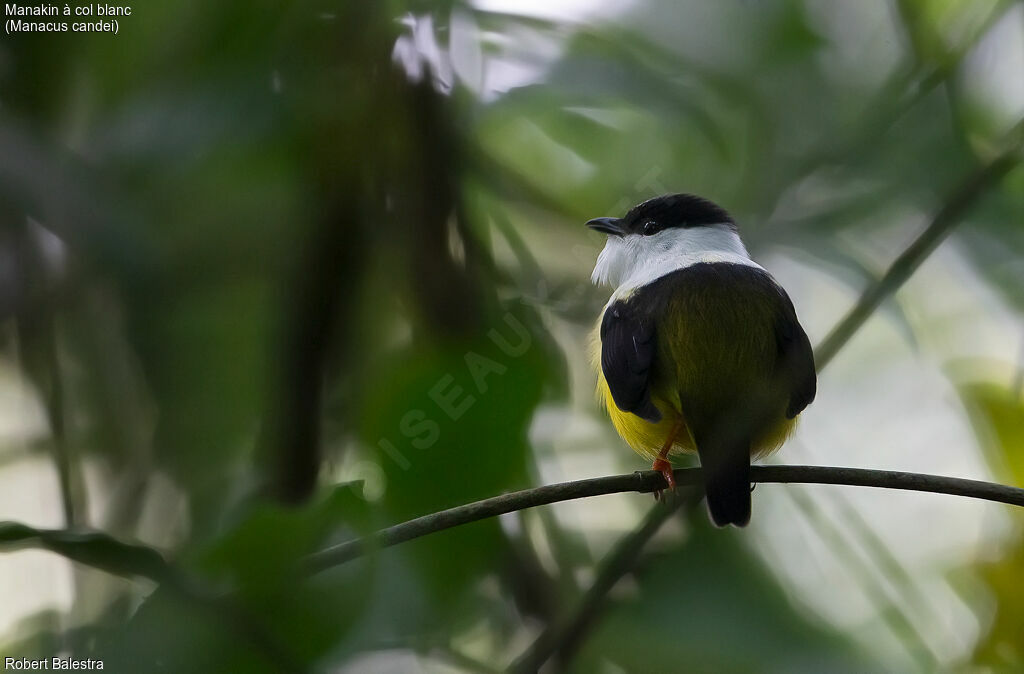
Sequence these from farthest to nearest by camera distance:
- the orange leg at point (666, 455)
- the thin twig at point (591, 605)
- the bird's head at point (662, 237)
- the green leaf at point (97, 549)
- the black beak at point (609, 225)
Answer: the bird's head at point (662, 237), the black beak at point (609, 225), the orange leg at point (666, 455), the thin twig at point (591, 605), the green leaf at point (97, 549)

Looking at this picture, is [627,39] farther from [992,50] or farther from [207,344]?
[207,344]

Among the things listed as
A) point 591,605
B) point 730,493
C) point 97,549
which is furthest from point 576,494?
point 97,549

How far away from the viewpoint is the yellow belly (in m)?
2.53

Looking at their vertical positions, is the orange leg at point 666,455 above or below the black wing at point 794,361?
below

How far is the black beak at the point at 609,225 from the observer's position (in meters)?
3.00

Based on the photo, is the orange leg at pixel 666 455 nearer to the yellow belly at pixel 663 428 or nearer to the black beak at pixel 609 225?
the yellow belly at pixel 663 428

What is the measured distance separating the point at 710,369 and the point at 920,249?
0.59 metres

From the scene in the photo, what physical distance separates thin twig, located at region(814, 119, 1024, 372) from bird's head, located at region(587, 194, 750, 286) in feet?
2.02

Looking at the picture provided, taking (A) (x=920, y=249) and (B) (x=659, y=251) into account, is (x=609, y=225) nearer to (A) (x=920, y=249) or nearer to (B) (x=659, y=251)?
(B) (x=659, y=251)

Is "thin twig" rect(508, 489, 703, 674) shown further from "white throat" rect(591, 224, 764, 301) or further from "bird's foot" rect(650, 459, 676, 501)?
"white throat" rect(591, 224, 764, 301)

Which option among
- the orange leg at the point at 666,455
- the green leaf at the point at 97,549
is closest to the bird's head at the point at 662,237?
the orange leg at the point at 666,455

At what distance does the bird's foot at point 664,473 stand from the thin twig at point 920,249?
1.42 ft

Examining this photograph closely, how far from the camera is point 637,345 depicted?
2562mm

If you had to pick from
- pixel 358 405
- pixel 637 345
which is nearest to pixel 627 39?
pixel 637 345
